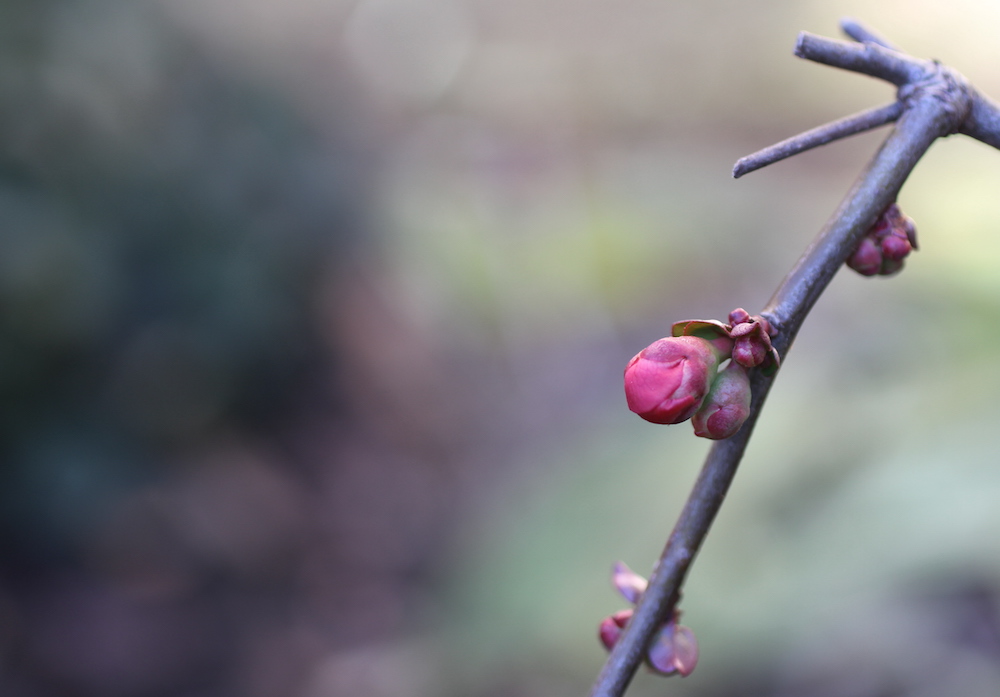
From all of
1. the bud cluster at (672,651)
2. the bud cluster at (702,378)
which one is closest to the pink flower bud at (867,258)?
the bud cluster at (702,378)

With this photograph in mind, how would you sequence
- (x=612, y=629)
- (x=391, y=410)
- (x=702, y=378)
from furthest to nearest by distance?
(x=391, y=410) → (x=612, y=629) → (x=702, y=378)

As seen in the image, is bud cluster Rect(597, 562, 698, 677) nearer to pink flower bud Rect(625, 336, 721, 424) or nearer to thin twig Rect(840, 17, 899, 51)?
pink flower bud Rect(625, 336, 721, 424)

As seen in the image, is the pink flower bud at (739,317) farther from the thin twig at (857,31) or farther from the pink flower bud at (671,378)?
the thin twig at (857,31)

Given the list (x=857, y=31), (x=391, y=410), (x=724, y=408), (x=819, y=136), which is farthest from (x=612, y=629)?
(x=391, y=410)

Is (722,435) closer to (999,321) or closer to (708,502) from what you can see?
(708,502)

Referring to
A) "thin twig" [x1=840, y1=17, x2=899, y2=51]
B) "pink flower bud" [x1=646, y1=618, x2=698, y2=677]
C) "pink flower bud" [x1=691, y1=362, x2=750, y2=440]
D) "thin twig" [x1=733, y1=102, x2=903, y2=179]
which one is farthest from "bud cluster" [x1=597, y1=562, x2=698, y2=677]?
"thin twig" [x1=840, y1=17, x2=899, y2=51]

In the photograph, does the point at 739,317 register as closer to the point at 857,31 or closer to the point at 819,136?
the point at 819,136
